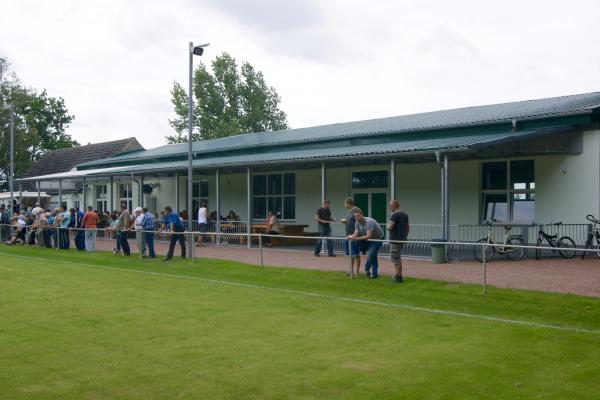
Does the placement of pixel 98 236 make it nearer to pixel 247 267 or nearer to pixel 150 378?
pixel 247 267

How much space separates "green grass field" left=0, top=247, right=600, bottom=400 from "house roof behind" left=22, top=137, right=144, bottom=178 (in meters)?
35.8

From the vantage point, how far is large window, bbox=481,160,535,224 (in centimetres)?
2198

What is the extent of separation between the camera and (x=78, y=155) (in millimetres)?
51531

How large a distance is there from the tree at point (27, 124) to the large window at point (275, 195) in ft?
58.5

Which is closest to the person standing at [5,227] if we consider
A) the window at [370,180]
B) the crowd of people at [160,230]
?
the crowd of people at [160,230]

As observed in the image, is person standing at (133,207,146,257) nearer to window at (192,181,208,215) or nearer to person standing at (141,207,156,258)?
person standing at (141,207,156,258)

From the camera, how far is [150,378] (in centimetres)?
735

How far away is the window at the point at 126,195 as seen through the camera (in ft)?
129

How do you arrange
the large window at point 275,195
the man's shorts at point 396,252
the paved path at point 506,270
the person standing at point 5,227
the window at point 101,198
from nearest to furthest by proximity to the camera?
1. the paved path at point 506,270
2. the man's shorts at point 396,252
3. the person standing at point 5,227
4. the large window at point 275,195
5. the window at point 101,198

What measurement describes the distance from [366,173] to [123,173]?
11.2 m

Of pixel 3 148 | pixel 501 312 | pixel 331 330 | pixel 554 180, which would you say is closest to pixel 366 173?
pixel 554 180

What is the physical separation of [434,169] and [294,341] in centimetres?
1644

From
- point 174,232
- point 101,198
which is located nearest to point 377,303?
point 174,232

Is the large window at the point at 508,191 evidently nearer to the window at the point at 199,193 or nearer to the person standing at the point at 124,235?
the person standing at the point at 124,235
